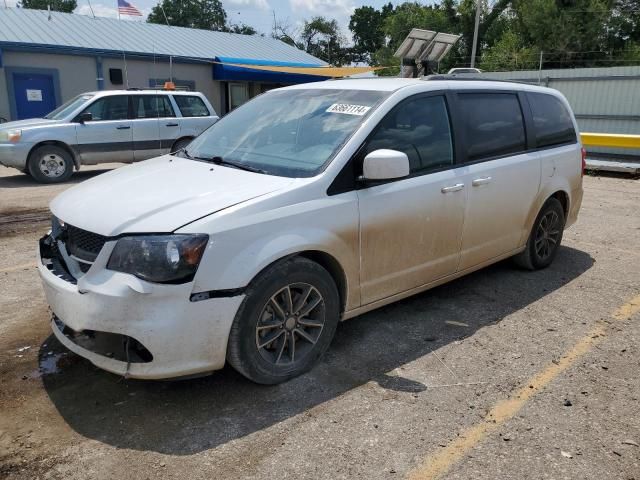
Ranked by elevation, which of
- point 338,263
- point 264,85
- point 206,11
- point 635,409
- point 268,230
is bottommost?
point 635,409

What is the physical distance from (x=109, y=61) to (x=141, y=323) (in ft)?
64.2

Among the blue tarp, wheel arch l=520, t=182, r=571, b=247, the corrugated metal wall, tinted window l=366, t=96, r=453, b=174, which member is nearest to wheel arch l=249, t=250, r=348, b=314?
tinted window l=366, t=96, r=453, b=174

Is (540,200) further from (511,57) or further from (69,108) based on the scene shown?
(511,57)

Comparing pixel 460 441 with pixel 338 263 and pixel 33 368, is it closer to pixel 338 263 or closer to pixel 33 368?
pixel 338 263

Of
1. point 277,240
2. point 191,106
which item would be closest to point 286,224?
point 277,240

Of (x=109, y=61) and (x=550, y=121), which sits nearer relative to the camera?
(x=550, y=121)

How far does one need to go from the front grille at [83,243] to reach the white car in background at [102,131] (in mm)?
8637

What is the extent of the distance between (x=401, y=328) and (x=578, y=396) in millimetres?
1317

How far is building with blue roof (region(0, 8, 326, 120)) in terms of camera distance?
18.1 meters

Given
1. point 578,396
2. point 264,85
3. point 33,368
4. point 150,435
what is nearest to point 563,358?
point 578,396

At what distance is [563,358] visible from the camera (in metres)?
3.77

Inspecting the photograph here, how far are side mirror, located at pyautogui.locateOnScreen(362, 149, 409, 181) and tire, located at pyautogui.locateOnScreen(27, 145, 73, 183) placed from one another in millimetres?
9329

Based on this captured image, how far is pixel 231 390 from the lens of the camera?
3289 millimetres

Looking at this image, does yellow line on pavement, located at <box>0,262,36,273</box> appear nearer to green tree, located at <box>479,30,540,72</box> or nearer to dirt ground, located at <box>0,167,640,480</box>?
dirt ground, located at <box>0,167,640,480</box>
